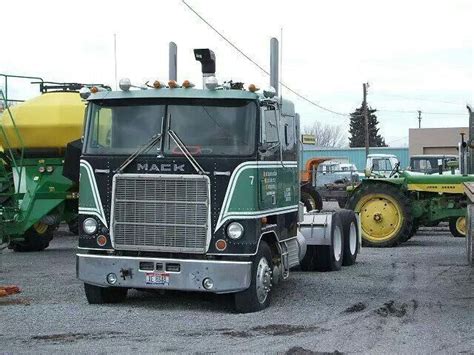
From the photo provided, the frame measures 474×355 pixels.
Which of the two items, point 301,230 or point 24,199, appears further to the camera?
point 24,199

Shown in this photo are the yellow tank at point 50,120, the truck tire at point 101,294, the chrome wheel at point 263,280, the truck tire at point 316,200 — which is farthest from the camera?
the truck tire at point 316,200

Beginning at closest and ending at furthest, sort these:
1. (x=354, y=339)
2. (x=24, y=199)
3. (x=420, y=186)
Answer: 1. (x=354, y=339)
2. (x=24, y=199)
3. (x=420, y=186)

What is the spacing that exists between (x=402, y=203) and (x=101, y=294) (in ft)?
31.2

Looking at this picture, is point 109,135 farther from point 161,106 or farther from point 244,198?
point 244,198

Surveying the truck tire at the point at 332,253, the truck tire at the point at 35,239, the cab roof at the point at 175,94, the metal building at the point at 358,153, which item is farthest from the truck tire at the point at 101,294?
the metal building at the point at 358,153

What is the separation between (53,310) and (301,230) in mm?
5154

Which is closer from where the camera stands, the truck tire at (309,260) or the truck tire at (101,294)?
the truck tire at (101,294)

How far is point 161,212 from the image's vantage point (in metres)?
9.67

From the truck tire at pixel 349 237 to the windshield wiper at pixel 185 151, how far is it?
5.57 metres

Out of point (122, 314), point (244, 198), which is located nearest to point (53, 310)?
point (122, 314)

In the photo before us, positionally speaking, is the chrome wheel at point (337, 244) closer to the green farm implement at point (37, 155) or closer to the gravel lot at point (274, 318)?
the gravel lot at point (274, 318)

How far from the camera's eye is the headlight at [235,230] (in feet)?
31.1

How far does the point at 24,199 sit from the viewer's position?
16.3 metres

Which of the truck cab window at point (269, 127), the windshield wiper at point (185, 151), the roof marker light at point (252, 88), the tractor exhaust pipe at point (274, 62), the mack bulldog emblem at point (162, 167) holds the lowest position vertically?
the mack bulldog emblem at point (162, 167)
